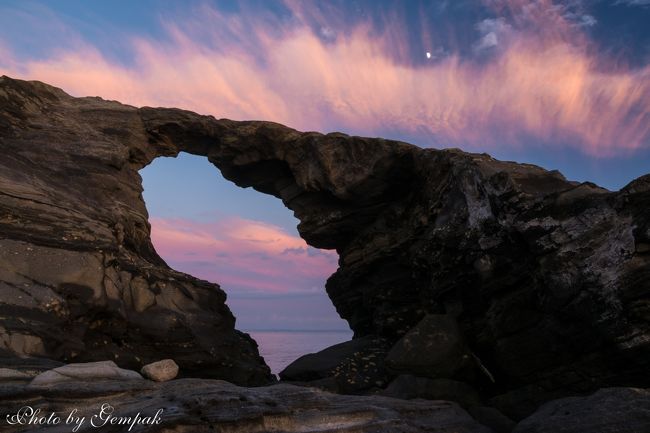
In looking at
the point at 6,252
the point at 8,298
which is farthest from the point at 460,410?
the point at 6,252

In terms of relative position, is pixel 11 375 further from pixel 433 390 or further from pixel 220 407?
pixel 433 390

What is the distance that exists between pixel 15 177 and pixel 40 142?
470 centimetres

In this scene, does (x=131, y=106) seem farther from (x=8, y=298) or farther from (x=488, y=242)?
(x=488, y=242)

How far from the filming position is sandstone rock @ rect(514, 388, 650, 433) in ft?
33.5

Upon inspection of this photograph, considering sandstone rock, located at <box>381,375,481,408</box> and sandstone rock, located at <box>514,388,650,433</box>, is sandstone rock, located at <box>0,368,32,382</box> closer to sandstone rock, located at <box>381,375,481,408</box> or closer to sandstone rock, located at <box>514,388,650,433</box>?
sandstone rock, located at <box>381,375,481,408</box>

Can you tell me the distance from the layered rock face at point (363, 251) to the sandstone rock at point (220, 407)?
641 cm

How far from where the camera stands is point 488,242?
20969 millimetres

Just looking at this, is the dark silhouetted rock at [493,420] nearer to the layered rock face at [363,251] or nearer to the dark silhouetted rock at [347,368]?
the layered rock face at [363,251]

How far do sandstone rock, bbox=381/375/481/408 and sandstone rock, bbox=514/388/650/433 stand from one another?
16.9ft

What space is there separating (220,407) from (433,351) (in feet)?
39.2

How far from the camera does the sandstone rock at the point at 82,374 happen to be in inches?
392

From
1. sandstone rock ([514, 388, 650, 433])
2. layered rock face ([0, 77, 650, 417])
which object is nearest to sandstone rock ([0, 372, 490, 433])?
sandstone rock ([514, 388, 650, 433])

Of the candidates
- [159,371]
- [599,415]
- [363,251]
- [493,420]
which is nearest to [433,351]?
[493,420]

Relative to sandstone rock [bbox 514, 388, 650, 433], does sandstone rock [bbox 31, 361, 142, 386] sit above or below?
above
